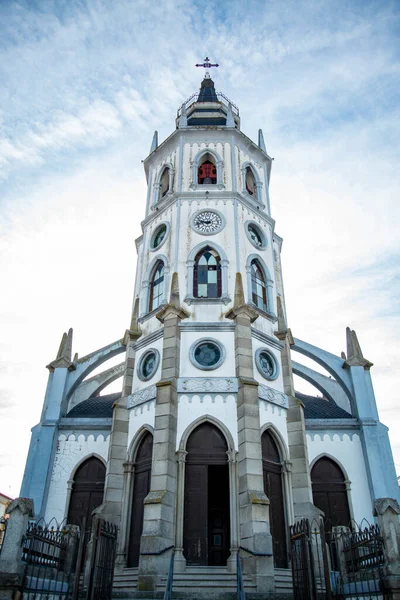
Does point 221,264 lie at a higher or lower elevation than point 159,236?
lower

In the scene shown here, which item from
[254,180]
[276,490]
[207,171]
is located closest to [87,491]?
[276,490]

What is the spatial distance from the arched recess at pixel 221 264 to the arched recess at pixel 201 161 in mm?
3531

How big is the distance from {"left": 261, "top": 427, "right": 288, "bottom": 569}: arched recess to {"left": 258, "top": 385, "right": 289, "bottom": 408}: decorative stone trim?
112 cm

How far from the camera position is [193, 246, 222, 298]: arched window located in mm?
20578

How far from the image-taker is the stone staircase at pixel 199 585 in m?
12.7

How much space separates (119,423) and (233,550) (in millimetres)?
6306

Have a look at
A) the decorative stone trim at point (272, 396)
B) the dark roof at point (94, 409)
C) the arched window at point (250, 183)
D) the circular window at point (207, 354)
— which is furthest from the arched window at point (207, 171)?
the dark roof at point (94, 409)

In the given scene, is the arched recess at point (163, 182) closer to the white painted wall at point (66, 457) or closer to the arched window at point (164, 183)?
the arched window at point (164, 183)

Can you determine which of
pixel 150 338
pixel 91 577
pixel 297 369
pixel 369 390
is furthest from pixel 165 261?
pixel 91 577

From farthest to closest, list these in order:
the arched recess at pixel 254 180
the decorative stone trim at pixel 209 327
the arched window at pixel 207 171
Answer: the arched recess at pixel 254 180 < the arched window at pixel 207 171 < the decorative stone trim at pixel 209 327

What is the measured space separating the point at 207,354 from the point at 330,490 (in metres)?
7.79

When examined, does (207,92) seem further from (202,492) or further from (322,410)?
(202,492)

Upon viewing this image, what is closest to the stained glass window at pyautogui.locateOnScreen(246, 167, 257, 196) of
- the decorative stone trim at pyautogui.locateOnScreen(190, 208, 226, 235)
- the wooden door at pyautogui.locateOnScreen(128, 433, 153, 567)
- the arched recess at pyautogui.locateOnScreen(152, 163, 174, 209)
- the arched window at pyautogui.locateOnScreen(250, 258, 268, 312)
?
the decorative stone trim at pyautogui.locateOnScreen(190, 208, 226, 235)

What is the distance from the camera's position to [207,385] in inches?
696
